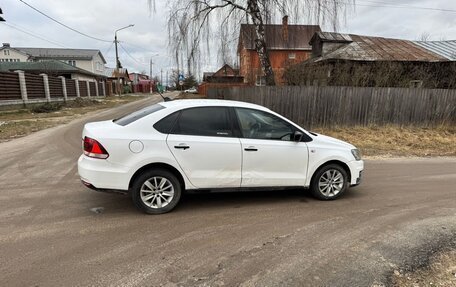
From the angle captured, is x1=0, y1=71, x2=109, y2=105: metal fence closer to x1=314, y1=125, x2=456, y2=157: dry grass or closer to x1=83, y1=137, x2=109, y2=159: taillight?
x1=314, y1=125, x2=456, y2=157: dry grass

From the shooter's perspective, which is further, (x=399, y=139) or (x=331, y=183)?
(x=399, y=139)

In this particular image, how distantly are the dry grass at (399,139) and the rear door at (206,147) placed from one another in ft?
20.2

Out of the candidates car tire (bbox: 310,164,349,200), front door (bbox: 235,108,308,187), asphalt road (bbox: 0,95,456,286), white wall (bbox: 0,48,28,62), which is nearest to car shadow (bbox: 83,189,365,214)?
asphalt road (bbox: 0,95,456,286)

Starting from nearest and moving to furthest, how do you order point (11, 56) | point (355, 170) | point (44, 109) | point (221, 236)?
point (221, 236)
point (355, 170)
point (44, 109)
point (11, 56)

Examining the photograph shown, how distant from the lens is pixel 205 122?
16.0 ft

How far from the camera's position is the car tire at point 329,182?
5379mm

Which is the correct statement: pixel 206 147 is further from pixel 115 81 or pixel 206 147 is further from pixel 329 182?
pixel 115 81

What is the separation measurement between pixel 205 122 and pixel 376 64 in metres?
15.6

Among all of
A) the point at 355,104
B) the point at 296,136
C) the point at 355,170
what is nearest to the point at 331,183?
the point at 355,170

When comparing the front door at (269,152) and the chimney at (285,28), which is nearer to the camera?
the front door at (269,152)

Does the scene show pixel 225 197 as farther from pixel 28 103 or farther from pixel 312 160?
pixel 28 103

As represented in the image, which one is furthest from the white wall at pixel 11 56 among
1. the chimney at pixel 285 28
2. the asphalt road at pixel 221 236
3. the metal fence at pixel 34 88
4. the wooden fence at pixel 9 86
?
the asphalt road at pixel 221 236

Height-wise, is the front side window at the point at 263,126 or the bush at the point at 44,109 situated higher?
the front side window at the point at 263,126

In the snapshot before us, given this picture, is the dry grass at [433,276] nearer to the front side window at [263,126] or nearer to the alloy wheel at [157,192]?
the front side window at [263,126]
